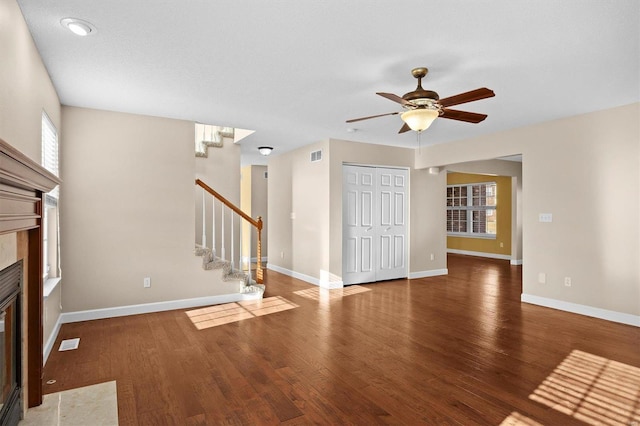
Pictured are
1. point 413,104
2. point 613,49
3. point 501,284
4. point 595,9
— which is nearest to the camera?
point 595,9

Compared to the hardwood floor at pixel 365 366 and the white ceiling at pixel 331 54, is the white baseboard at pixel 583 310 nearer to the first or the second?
the hardwood floor at pixel 365 366

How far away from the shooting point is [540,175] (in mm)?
5156

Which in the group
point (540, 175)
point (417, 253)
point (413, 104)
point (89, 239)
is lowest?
point (417, 253)

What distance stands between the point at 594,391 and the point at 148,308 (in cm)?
464

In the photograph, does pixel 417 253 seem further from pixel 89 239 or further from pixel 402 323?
pixel 89 239

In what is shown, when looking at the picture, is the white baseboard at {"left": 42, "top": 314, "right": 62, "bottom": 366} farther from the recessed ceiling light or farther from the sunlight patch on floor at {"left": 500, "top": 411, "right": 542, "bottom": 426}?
the sunlight patch on floor at {"left": 500, "top": 411, "right": 542, "bottom": 426}

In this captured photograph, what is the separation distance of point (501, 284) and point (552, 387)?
167 inches

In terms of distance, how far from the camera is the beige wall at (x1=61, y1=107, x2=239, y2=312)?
4.36 metres

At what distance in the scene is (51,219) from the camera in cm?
403

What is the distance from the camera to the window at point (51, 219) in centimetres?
370

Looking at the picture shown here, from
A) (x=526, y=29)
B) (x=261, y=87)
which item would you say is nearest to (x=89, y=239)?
(x=261, y=87)

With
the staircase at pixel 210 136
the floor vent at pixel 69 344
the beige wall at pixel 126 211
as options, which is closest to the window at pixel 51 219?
the beige wall at pixel 126 211

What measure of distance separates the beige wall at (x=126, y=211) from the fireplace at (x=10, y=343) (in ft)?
7.72

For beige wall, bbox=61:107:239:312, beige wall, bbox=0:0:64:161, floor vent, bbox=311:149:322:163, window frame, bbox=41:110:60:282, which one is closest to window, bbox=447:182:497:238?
floor vent, bbox=311:149:322:163
